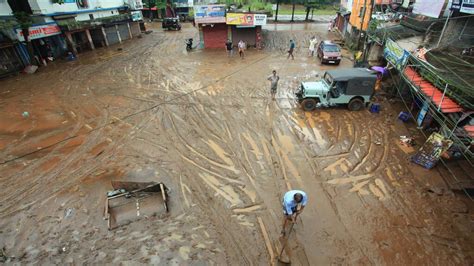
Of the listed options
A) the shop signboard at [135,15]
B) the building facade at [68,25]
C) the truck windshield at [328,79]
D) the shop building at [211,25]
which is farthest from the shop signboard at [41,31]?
the truck windshield at [328,79]

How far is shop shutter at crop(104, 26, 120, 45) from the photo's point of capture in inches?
1052

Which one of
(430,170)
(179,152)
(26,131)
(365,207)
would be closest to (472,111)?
(430,170)

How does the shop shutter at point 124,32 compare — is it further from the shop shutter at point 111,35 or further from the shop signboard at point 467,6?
the shop signboard at point 467,6

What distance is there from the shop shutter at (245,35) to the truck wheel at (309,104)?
1443 centimetres

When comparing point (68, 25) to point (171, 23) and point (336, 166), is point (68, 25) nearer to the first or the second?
point (171, 23)

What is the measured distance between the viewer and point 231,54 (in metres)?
22.6

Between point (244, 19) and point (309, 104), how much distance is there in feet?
46.2

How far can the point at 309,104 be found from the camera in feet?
42.0

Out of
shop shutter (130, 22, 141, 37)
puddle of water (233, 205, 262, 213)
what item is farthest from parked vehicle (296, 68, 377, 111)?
shop shutter (130, 22, 141, 37)

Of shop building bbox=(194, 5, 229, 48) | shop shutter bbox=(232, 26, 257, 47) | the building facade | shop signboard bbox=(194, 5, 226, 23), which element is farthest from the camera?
shop shutter bbox=(232, 26, 257, 47)

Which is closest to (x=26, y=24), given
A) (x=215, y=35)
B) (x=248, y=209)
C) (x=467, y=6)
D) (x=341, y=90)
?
(x=215, y=35)

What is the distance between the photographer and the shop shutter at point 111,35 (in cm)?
2672

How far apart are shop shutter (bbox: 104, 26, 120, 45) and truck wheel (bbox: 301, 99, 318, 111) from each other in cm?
2430

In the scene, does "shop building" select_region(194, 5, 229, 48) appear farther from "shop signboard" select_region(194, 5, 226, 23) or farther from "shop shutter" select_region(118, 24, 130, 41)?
"shop shutter" select_region(118, 24, 130, 41)
